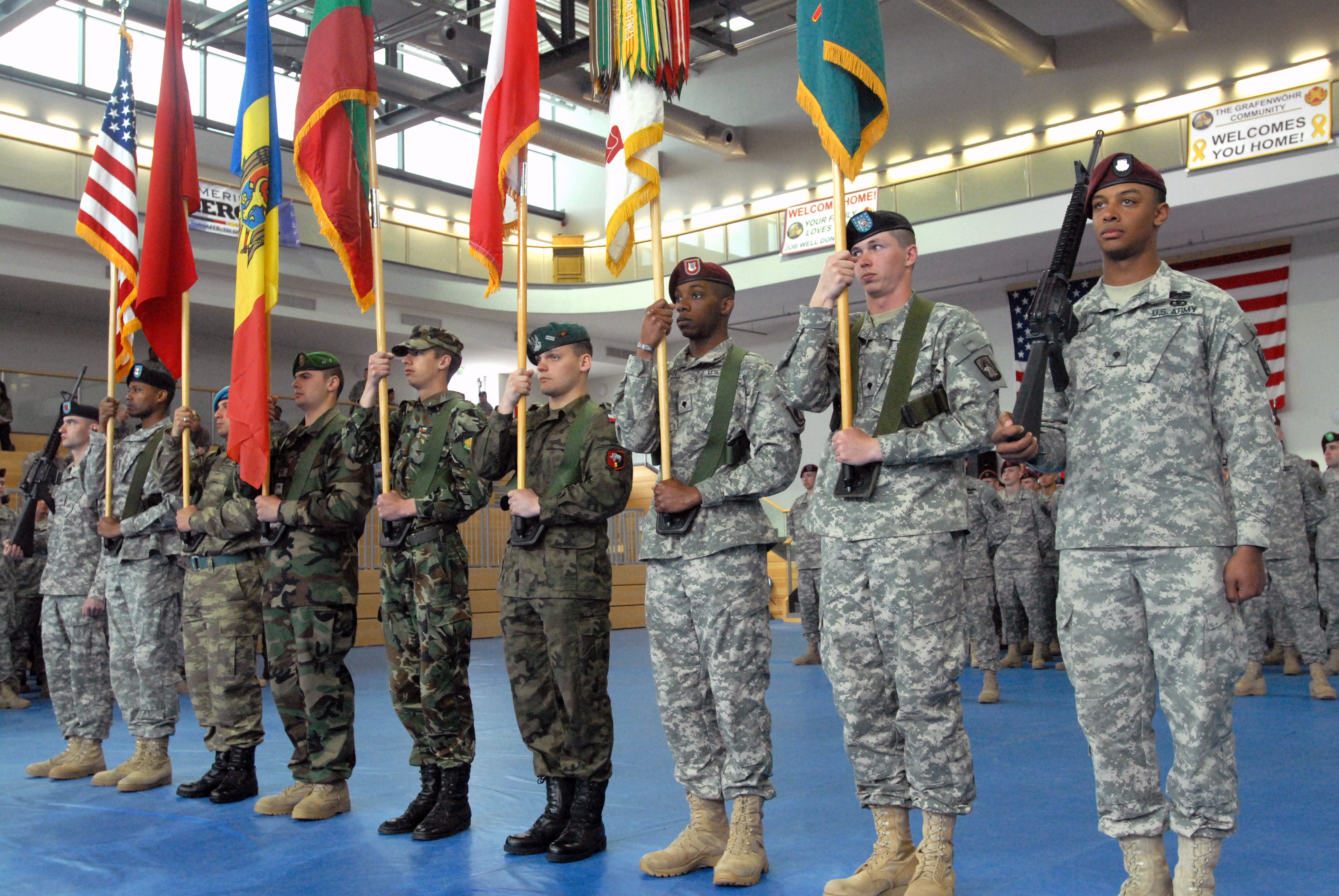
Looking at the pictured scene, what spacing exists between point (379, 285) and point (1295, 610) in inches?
241

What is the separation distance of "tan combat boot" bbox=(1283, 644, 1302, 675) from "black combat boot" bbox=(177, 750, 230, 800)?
273 inches

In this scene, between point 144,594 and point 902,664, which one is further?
point 144,594

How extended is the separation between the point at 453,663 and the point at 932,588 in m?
1.77

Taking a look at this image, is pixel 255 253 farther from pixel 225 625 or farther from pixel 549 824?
pixel 549 824

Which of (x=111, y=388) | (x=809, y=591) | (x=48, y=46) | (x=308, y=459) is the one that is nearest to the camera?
(x=308, y=459)

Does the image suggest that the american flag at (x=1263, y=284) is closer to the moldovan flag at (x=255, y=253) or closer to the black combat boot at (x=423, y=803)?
the moldovan flag at (x=255, y=253)

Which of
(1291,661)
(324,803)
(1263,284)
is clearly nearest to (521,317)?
(324,803)

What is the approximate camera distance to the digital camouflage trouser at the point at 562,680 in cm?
339

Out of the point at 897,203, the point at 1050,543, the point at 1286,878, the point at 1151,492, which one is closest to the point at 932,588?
the point at 1151,492

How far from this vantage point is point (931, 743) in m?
2.68

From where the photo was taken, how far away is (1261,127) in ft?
40.4

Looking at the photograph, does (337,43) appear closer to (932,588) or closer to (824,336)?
(824,336)

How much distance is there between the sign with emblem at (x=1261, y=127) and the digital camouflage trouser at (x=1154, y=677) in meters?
11.7

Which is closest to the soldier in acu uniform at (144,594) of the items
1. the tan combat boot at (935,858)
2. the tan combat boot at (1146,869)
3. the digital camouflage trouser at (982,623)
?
the tan combat boot at (935,858)
